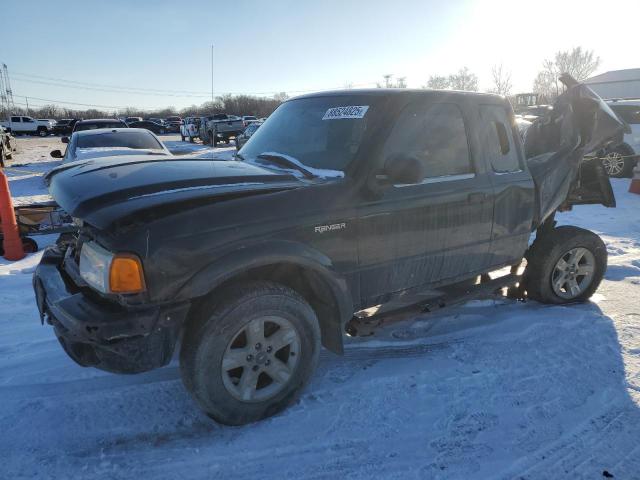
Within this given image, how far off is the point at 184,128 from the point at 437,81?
1501 inches

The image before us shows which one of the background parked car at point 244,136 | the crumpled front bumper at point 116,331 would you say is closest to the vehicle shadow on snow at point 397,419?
the crumpled front bumper at point 116,331

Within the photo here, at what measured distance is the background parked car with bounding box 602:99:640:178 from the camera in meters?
12.2

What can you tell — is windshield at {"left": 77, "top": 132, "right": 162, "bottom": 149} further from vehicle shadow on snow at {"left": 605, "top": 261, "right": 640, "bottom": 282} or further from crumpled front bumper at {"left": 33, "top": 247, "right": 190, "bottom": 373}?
vehicle shadow on snow at {"left": 605, "top": 261, "right": 640, "bottom": 282}

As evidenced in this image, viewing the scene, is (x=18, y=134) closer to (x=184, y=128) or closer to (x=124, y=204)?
(x=184, y=128)

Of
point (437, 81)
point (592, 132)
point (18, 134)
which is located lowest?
point (18, 134)

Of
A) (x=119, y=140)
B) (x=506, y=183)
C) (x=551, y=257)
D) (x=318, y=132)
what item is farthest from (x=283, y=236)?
(x=119, y=140)

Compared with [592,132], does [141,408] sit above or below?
below

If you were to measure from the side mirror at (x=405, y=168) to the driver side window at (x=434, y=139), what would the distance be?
0.22 metres

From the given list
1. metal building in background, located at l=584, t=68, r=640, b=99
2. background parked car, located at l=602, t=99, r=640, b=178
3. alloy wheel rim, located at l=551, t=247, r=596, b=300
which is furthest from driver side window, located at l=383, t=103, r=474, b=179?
metal building in background, located at l=584, t=68, r=640, b=99

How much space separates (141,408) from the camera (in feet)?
9.60

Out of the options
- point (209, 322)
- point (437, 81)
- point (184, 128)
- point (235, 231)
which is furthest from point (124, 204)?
point (437, 81)

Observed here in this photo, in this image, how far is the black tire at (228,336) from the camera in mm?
2510

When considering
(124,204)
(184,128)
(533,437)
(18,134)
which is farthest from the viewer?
(18,134)

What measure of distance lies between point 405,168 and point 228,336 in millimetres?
1450
